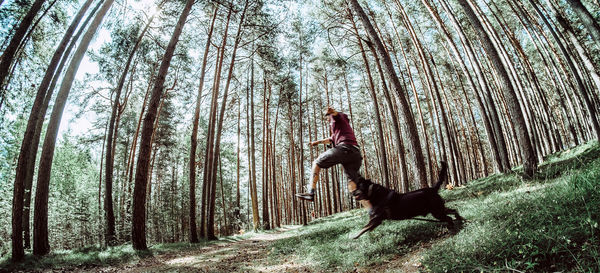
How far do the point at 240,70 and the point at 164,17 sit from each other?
4.53 meters

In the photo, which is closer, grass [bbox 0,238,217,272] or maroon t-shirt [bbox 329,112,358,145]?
maroon t-shirt [bbox 329,112,358,145]

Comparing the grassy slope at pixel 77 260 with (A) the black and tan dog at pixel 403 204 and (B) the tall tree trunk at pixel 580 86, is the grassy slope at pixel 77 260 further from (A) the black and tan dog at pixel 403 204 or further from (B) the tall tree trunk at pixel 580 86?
(B) the tall tree trunk at pixel 580 86

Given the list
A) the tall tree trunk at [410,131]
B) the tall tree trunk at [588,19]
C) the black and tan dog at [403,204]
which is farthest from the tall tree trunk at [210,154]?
the tall tree trunk at [588,19]

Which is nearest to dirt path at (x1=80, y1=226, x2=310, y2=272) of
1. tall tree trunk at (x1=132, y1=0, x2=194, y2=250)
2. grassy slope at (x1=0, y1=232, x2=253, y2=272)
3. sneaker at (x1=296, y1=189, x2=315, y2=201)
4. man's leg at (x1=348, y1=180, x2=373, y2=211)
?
grassy slope at (x1=0, y1=232, x2=253, y2=272)

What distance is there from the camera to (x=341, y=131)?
160 inches

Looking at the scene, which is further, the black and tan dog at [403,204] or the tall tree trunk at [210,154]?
the tall tree trunk at [210,154]

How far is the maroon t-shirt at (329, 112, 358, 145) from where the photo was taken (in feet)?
13.1

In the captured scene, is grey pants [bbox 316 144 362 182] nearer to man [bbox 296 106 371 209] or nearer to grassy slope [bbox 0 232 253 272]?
man [bbox 296 106 371 209]

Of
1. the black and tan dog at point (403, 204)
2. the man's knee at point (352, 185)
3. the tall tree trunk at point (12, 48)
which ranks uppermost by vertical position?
the tall tree trunk at point (12, 48)

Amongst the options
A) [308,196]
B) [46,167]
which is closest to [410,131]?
[308,196]

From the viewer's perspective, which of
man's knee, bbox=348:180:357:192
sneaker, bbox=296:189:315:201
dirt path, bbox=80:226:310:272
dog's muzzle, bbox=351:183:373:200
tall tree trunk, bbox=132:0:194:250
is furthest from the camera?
tall tree trunk, bbox=132:0:194:250

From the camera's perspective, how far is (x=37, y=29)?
30.0 ft

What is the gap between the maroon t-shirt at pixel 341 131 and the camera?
13.1ft

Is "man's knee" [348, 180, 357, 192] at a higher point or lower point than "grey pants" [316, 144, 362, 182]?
lower
